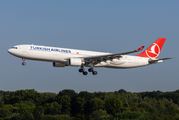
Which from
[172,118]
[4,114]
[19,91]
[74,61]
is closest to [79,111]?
[19,91]

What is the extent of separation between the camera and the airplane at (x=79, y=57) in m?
49.8

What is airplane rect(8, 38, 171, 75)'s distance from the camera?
4984cm

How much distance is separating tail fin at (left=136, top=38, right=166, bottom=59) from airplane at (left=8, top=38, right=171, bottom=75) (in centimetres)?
151

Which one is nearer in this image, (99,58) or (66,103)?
(99,58)

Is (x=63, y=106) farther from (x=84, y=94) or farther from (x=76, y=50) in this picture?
(x=76, y=50)

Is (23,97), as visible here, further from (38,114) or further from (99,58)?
(99,58)

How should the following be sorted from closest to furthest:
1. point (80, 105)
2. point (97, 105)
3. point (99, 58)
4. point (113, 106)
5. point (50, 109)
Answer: point (99, 58), point (50, 109), point (113, 106), point (97, 105), point (80, 105)

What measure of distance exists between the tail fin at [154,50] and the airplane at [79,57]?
151cm

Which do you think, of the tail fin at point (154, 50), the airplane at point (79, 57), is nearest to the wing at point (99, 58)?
the airplane at point (79, 57)

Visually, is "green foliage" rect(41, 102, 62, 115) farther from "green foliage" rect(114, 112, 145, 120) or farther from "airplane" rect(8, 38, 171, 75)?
"green foliage" rect(114, 112, 145, 120)

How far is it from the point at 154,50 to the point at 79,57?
19.1 metres

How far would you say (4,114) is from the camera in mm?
66938

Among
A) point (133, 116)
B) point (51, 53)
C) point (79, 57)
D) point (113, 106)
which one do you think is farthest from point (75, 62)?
point (113, 106)

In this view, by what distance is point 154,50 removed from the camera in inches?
2458
